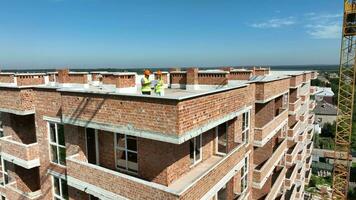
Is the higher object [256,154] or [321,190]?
[256,154]

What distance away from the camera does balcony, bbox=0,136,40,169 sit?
12.5 m

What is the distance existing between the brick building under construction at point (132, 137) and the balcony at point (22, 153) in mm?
45

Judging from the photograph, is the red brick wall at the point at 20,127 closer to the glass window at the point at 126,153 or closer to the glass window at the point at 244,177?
the glass window at the point at 126,153

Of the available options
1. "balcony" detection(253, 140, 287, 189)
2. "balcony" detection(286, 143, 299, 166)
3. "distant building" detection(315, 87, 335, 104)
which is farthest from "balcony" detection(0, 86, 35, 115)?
"distant building" detection(315, 87, 335, 104)

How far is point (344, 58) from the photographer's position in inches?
1604

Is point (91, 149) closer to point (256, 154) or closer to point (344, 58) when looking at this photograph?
point (256, 154)

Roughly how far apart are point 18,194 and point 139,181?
9548 millimetres

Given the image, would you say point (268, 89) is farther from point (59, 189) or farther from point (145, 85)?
point (59, 189)

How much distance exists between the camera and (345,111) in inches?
1666

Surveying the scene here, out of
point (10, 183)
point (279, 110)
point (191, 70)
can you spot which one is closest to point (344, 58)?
point (279, 110)

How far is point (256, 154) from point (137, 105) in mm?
12545

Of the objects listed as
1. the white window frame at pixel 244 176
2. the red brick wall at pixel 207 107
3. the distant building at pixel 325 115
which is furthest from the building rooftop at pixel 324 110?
the red brick wall at pixel 207 107

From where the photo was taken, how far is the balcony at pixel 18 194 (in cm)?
1317

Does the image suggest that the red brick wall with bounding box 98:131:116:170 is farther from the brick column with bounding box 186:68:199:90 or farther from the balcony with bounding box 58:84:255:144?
the brick column with bounding box 186:68:199:90
